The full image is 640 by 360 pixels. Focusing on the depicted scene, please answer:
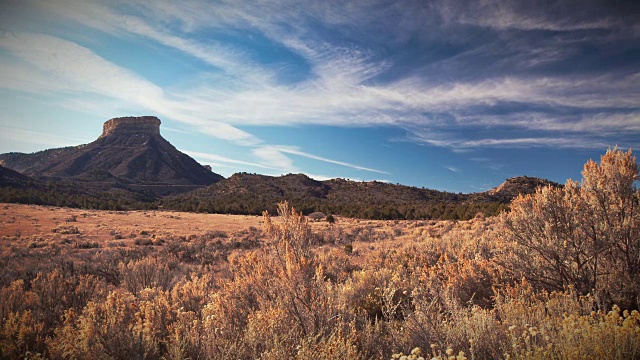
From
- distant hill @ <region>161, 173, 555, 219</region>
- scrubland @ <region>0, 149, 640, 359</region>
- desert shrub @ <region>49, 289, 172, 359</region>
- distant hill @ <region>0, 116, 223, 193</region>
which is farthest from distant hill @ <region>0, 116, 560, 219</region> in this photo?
desert shrub @ <region>49, 289, 172, 359</region>

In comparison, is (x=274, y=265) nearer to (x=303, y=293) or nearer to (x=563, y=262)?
(x=303, y=293)

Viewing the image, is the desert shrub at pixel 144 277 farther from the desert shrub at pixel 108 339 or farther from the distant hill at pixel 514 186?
the distant hill at pixel 514 186

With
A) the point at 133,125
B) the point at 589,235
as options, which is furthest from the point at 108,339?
the point at 133,125

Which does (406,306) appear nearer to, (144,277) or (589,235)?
(589,235)

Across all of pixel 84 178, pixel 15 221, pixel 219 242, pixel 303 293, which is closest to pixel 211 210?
pixel 15 221

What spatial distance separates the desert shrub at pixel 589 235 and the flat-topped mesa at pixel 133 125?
16145cm

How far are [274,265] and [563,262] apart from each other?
19.2 ft

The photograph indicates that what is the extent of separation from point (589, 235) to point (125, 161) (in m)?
136

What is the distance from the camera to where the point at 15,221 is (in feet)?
87.7

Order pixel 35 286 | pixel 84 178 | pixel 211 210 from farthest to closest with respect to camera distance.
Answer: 1. pixel 84 178
2. pixel 211 210
3. pixel 35 286

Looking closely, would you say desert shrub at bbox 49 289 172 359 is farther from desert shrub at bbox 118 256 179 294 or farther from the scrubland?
desert shrub at bbox 118 256 179 294

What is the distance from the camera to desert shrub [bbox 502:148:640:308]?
5.52 m

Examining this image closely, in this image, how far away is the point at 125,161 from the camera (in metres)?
115

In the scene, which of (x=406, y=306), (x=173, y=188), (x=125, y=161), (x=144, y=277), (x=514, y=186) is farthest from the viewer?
(x=125, y=161)
